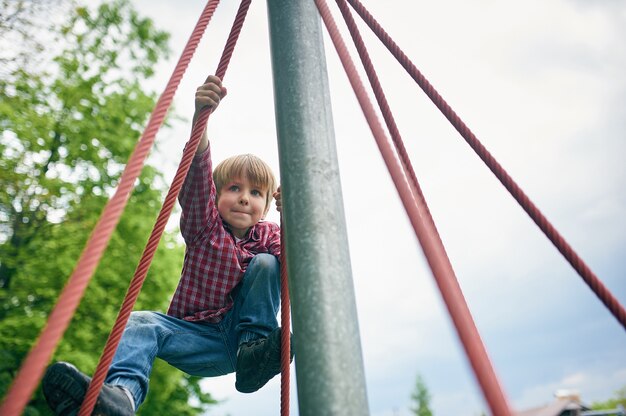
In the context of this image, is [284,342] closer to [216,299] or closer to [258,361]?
Result: [258,361]

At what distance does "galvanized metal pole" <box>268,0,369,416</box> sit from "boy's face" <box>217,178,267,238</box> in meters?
0.98

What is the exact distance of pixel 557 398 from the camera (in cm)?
1692

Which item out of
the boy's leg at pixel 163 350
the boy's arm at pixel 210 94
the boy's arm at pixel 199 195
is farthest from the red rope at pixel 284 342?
the boy's arm at pixel 210 94

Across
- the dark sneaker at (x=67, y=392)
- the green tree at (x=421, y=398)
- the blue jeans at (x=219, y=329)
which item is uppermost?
the green tree at (x=421, y=398)

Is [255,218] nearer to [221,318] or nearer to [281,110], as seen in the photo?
[221,318]

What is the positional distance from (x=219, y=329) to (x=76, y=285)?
1.21 m

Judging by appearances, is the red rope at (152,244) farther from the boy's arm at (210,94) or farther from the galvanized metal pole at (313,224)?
the galvanized metal pole at (313,224)

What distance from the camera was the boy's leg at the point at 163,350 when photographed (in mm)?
1704

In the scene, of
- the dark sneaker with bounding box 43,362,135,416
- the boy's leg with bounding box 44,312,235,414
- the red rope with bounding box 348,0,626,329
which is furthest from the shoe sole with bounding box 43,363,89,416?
the red rope with bounding box 348,0,626,329

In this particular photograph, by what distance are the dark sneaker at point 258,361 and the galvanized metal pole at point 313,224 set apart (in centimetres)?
71

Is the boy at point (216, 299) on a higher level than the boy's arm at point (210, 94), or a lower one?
lower

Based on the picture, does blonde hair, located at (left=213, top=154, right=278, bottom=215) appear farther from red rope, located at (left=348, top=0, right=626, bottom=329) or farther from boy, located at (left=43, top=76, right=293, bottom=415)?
red rope, located at (left=348, top=0, right=626, bottom=329)

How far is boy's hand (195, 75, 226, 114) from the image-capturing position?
177cm

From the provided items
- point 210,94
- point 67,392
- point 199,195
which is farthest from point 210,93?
point 67,392
